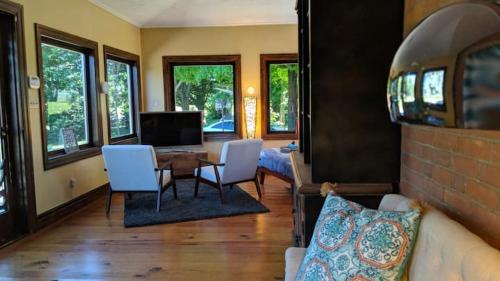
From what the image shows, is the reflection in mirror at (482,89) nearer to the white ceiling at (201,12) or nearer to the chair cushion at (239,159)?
the chair cushion at (239,159)

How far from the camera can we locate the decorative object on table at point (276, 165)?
530cm

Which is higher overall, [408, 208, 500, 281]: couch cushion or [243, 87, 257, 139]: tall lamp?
[243, 87, 257, 139]: tall lamp

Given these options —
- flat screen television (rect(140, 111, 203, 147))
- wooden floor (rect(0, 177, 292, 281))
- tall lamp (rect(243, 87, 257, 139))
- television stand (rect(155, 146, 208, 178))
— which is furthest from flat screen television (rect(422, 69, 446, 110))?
tall lamp (rect(243, 87, 257, 139))

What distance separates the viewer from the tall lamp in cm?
693

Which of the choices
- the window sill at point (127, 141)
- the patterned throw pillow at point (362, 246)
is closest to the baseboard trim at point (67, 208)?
the window sill at point (127, 141)

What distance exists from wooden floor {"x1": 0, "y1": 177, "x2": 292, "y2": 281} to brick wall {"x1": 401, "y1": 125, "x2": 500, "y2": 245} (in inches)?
57.0

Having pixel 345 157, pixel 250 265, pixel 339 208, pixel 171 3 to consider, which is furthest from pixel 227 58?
pixel 339 208

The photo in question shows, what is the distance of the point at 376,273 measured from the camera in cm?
141

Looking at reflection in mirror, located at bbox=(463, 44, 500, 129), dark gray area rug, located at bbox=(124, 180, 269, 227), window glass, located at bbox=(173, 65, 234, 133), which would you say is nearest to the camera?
reflection in mirror, located at bbox=(463, 44, 500, 129)

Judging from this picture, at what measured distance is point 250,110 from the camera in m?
6.95

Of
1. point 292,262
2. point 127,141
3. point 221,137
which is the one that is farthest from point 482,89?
point 221,137

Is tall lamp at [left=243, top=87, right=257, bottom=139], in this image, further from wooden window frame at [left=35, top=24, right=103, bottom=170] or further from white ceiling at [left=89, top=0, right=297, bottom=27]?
wooden window frame at [left=35, top=24, right=103, bottom=170]

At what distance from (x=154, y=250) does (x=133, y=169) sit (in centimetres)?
131

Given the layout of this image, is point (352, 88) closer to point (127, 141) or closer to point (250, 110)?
point (250, 110)
